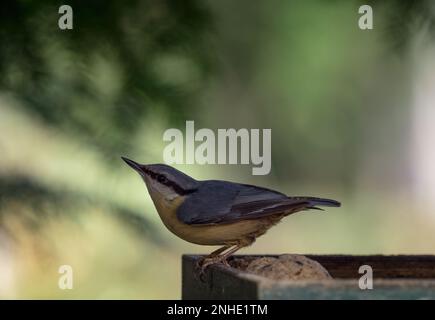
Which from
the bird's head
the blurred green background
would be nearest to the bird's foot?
the blurred green background

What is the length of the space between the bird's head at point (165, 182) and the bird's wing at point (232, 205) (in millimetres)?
50

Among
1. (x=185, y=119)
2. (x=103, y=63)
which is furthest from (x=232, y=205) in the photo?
(x=103, y=63)

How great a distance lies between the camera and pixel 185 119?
2.31 metres

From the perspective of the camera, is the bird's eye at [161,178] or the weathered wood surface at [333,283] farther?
the bird's eye at [161,178]

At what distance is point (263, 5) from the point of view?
3721mm

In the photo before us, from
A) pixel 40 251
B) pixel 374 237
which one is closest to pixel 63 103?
pixel 40 251

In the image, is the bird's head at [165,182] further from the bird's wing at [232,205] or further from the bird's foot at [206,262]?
the bird's foot at [206,262]

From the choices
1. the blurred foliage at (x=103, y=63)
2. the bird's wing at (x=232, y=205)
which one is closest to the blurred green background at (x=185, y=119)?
the blurred foliage at (x=103, y=63)

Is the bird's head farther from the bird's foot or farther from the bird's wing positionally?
the bird's foot

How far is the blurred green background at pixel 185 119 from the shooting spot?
91.9 inches

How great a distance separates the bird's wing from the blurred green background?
11cm

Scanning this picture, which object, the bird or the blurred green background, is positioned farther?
the bird

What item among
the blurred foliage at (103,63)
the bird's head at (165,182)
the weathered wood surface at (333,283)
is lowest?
the weathered wood surface at (333,283)

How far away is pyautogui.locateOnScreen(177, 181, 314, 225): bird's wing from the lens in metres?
2.66
